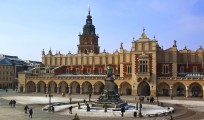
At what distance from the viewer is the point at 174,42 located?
84.6m

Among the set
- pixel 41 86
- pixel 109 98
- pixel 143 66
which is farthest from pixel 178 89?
pixel 41 86

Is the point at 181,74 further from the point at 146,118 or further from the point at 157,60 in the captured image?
the point at 146,118

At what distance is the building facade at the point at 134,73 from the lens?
81.6m

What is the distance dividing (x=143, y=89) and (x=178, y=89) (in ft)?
27.6

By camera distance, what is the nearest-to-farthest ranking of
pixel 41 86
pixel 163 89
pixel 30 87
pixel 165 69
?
pixel 163 89
pixel 165 69
pixel 41 86
pixel 30 87

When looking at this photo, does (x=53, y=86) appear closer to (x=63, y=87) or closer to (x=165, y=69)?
(x=63, y=87)

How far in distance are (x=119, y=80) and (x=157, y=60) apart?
1066 centimetres

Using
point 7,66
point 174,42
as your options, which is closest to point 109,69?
point 174,42

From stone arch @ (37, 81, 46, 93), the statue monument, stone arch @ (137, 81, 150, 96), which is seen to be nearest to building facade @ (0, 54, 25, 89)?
stone arch @ (37, 81, 46, 93)

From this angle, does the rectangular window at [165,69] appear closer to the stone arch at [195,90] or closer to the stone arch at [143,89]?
the stone arch at [143,89]

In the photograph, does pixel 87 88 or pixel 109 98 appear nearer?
pixel 109 98

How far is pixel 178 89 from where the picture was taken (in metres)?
83.2

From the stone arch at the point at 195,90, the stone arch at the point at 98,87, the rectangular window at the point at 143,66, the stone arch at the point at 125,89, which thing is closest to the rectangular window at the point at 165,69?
the rectangular window at the point at 143,66

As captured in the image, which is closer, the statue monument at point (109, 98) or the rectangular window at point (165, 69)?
the statue monument at point (109, 98)
